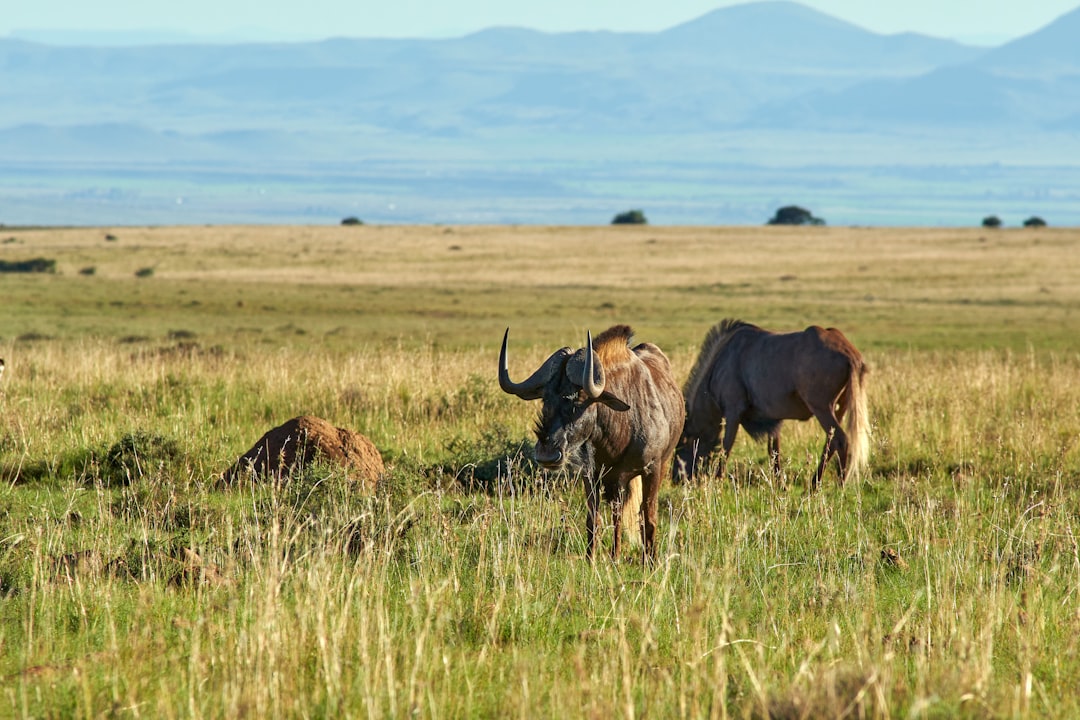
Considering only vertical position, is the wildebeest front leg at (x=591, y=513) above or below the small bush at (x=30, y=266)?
below

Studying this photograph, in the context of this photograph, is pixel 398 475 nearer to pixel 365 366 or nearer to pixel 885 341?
pixel 365 366

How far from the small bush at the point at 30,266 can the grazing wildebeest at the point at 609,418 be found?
4077 centimetres

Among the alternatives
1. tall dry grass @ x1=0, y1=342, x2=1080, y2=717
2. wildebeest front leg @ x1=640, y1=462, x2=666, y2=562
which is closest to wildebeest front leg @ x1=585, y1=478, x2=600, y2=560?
tall dry grass @ x1=0, y1=342, x2=1080, y2=717

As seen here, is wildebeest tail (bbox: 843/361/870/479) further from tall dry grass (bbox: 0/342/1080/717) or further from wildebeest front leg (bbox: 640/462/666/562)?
wildebeest front leg (bbox: 640/462/666/562)

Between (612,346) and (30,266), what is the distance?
137ft

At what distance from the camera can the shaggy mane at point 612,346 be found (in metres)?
8.51

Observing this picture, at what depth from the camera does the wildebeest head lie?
7879 mm

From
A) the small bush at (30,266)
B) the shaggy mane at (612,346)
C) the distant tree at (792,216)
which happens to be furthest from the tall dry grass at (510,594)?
the distant tree at (792,216)

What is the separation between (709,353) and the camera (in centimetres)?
1248

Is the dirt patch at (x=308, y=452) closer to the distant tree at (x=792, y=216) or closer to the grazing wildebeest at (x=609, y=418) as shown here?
the grazing wildebeest at (x=609, y=418)

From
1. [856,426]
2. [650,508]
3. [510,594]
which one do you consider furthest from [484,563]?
[856,426]

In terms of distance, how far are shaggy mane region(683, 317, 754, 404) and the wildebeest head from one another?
Answer: 4.42 metres

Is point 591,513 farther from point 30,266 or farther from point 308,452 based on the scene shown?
point 30,266

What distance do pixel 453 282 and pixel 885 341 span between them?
2033cm
